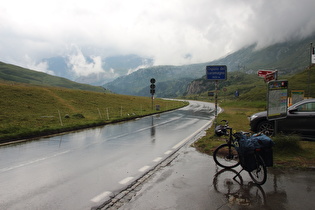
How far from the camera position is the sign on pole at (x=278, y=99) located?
808 cm

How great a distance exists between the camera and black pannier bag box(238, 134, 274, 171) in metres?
5.68

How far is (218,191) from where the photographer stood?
17.3 ft

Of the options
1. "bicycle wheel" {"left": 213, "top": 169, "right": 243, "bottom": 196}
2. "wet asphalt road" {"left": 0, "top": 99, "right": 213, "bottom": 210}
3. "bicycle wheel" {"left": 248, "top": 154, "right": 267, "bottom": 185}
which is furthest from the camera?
"bicycle wheel" {"left": 248, "top": 154, "right": 267, "bottom": 185}

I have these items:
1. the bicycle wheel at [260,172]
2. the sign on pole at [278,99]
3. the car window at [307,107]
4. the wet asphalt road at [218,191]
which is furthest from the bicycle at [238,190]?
the car window at [307,107]

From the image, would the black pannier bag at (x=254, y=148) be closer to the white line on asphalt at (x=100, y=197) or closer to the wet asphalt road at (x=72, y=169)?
the wet asphalt road at (x=72, y=169)

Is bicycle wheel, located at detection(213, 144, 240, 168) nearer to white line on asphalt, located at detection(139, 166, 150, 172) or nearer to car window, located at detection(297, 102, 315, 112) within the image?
white line on asphalt, located at detection(139, 166, 150, 172)

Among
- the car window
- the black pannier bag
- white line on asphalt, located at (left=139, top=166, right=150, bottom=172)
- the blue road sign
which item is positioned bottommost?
white line on asphalt, located at (left=139, top=166, right=150, bottom=172)

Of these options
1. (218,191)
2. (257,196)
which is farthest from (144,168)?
(257,196)

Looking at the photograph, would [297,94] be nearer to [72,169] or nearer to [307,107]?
[307,107]

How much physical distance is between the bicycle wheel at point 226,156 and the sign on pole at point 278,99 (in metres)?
2.33

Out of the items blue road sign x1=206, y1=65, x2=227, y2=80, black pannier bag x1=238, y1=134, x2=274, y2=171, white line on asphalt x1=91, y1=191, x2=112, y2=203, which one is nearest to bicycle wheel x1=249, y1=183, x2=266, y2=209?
black pannier bag x1=238, y1=134, x2=274, y2=171

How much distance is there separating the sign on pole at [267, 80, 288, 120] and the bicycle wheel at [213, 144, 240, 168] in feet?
7.63

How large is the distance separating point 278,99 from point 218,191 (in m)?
4.46

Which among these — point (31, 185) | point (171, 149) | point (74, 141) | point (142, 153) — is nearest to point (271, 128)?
point (171, 149)
